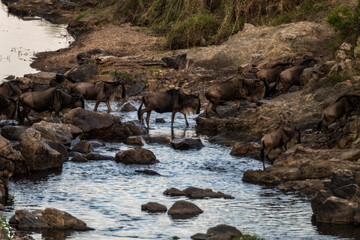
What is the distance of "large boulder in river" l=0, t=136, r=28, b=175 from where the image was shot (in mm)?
12836

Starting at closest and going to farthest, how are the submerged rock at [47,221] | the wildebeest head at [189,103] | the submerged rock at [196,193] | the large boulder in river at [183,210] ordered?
the submerged rock at [47,221]
the large boulder in river at [183,210]
the submerged rock at [196,193]
the wildebeest head at [189,103]

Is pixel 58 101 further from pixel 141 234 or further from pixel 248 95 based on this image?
pixel 141 234

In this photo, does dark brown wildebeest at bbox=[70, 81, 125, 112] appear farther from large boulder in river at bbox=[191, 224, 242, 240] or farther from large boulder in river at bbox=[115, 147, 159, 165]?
large boulder in river at bbox=[191, 224, 242, 240]

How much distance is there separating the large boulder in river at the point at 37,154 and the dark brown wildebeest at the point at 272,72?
9.67 metres

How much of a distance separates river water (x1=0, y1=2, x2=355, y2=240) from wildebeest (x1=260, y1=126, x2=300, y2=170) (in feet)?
2.15

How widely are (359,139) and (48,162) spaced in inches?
248

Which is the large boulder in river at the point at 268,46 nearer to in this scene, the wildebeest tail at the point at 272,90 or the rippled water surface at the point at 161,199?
the wildebeest tail at the point at 272,90

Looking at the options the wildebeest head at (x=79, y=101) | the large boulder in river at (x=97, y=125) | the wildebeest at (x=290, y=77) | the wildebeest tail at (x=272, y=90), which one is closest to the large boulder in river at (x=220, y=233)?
the large boulder in river at (x=97, y=125)

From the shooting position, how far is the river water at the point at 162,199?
10172mm

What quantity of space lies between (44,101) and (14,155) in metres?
6.00

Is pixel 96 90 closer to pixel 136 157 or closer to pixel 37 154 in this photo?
pixel 136 157

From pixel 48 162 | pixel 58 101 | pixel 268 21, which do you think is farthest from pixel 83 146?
pixel 268 21

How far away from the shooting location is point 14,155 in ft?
43.6

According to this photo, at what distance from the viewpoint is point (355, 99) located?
50.9 ft
